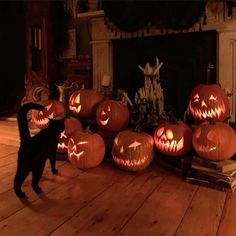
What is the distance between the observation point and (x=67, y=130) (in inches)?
69.9

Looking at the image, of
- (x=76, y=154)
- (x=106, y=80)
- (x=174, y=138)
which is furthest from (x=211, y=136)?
(x=106, y=80)

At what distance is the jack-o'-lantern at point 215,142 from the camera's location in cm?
138

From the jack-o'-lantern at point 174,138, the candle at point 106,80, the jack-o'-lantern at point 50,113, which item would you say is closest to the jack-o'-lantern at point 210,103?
the jack-o'-lantern at point 174,138

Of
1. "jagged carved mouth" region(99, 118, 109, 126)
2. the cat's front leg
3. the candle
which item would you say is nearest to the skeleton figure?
"jagged carved mouth" region(99, 118, 109, 126)

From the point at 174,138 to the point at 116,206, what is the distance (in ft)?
1.75

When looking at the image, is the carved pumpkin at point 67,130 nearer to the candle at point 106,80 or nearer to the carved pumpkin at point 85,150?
the carved pumpkin at point 85,150

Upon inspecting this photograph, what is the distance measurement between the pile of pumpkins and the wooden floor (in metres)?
0.10

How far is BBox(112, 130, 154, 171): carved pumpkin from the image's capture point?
1522 millimetres

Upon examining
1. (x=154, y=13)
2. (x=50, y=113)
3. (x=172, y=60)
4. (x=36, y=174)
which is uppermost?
(x=154, y=13)

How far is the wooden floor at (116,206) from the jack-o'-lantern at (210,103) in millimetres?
424

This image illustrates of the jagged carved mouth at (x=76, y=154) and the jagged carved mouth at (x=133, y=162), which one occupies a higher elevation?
the jagged carved mouth at (x=76, y=154)

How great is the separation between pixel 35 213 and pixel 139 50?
2127mm

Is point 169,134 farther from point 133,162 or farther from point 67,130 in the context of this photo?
point 67,130

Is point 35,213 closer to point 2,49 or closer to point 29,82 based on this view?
point 29,82
